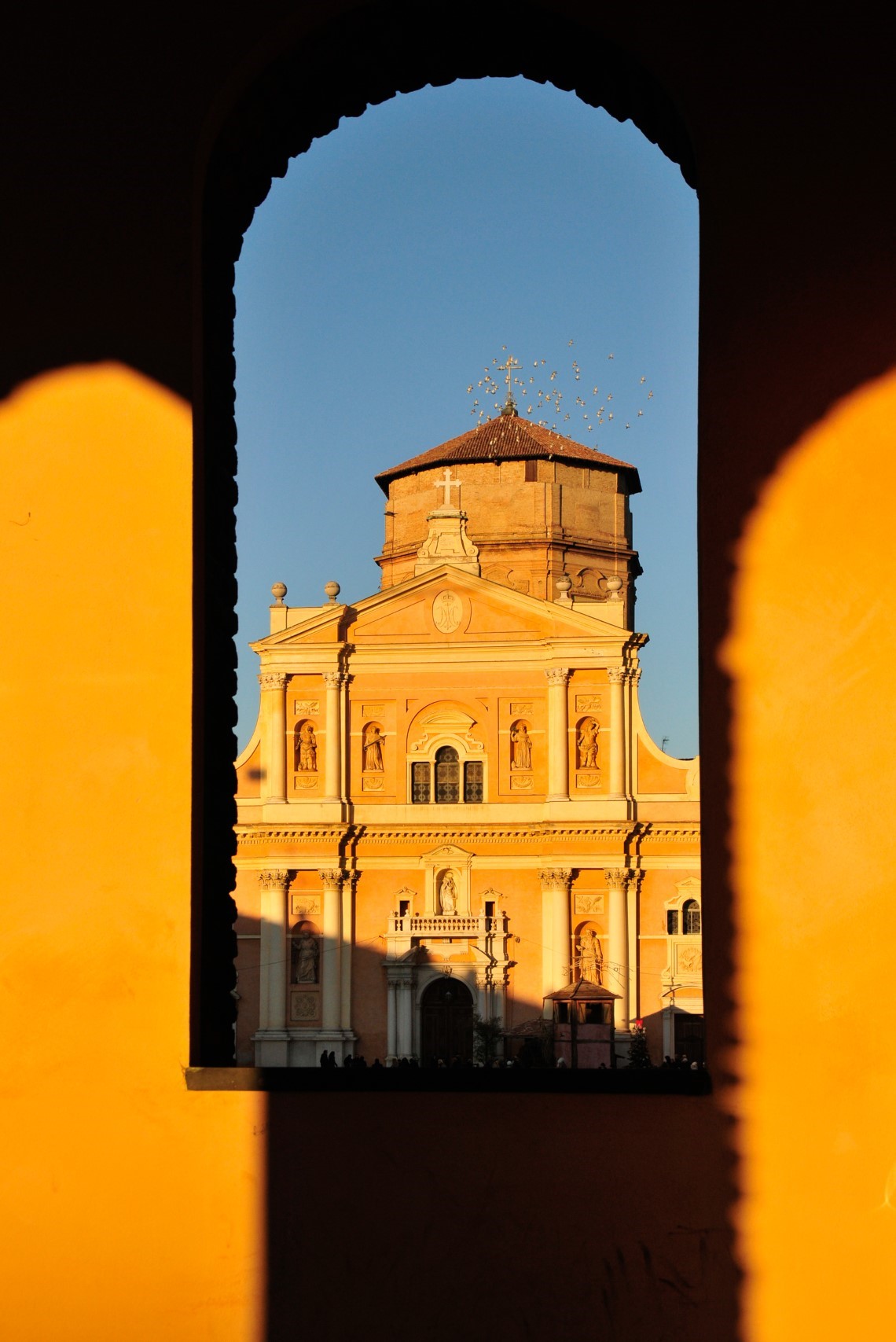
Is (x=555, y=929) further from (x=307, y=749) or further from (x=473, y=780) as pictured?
(x=307, y=749)

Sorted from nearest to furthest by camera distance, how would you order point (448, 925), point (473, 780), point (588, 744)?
point (448, 925) < point (588, 744) < point (473, 780)

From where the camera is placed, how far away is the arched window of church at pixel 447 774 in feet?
102

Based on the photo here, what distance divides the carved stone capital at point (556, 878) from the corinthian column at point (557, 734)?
4.51 feet

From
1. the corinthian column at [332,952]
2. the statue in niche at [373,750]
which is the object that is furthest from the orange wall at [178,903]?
the statue in niche at [373,750]

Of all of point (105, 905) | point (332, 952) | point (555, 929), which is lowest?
point (332, 952)

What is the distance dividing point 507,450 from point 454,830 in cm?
1185

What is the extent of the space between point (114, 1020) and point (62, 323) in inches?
52.1

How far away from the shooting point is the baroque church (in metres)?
29.8

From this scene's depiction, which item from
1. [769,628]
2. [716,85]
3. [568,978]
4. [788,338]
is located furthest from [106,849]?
[568,978]

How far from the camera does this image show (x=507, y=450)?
38.7 meters

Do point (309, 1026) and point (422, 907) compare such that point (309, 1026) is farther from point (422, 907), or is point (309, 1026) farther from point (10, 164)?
point (10, 164)

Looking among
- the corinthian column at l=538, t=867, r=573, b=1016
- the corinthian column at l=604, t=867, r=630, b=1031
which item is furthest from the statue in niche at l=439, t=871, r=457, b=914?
the corinthian column at l=604, t=867, r=630, b=1031

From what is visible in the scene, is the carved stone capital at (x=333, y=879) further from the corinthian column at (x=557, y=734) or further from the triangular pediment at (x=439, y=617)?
the triangular pediment at (x=439, y=617)

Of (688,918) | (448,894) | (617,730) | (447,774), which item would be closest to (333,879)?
(448,894)
